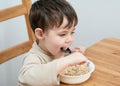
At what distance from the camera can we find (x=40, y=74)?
0.88 meters

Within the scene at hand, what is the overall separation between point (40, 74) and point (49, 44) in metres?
0.17

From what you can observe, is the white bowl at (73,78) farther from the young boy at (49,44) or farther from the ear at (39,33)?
the ear at (39,33)

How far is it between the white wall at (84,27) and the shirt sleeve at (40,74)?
35.5 inches

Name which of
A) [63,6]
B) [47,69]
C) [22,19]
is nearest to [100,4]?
[22,19]

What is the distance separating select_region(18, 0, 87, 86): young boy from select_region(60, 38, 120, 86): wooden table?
4.0 inches

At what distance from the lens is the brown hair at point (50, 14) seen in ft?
3.21

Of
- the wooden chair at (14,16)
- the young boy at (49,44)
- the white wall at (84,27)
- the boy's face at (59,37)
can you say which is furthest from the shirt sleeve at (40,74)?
the white wall at (84,27)

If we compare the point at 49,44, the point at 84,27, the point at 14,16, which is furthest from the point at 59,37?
the point at 84,27

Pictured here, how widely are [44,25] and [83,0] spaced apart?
1.21m

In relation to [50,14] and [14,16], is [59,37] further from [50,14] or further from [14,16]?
[14,16]

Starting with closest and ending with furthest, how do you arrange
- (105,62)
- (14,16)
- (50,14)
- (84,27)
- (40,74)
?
(40,74), (50,14), (105,62), (14,16), (84,27)

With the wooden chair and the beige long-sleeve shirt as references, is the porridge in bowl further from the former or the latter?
the wooden chair

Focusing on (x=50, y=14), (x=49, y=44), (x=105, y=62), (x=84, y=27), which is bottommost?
(x=84, y=27)

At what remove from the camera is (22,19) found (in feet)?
6.14
